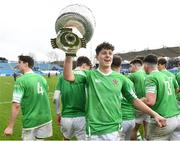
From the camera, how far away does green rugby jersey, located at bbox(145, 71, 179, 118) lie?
707 centimetres

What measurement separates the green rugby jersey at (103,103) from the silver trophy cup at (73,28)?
795 mm

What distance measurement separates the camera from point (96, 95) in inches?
219

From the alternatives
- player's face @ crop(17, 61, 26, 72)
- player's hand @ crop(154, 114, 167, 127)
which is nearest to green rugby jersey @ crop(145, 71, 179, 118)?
player's hand @ crop(154, 114, 167, 127)

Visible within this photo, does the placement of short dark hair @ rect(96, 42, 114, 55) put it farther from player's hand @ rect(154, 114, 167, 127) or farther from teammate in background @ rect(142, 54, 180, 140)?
teammate in background @ rect(142, 54, 180, 140)

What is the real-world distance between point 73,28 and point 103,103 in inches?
49.3

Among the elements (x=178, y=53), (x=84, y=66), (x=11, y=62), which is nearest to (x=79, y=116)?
(x=84, y=66)

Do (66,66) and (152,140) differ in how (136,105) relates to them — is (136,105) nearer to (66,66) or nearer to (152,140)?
(66,66)

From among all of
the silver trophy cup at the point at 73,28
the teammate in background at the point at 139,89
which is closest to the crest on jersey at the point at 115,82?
the silver trophy cup at the point at 73,28

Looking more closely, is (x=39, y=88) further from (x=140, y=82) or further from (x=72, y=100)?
(x=140, y=82)

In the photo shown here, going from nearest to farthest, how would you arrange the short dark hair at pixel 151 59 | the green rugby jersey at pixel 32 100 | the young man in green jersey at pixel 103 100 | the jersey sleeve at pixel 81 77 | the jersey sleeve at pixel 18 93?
1. the young man in green jersey at pixel 103 100
2. the jersey sleeve at pixel 81 77
3. the jersey sleeve at pixel 18 93
4. the green rugby jersey at pixel 32 100
5. the short dark hair at pixel 151 59

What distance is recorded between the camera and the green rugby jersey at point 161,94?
7.07 metres

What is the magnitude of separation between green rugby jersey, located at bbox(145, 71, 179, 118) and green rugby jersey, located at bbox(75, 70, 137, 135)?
151 cm

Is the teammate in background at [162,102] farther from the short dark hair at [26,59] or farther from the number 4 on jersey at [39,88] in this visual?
the short dark hair at [26,59]

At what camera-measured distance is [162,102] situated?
7117 millimetres
